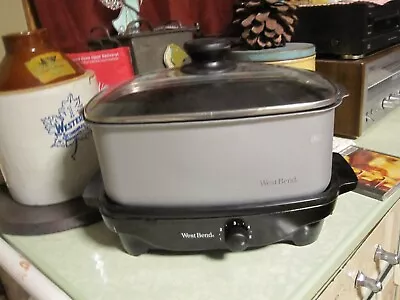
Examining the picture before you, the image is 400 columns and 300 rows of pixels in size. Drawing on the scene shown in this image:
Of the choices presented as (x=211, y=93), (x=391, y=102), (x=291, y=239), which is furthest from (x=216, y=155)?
(x=391, y=102)

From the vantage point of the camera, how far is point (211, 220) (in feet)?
1.91

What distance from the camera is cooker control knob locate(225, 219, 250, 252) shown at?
58 cm

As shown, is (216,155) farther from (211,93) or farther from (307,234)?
(307,234)

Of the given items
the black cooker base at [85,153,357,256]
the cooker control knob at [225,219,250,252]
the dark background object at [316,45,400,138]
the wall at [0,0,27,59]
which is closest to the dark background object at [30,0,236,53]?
the wall at [0,0,27,59]

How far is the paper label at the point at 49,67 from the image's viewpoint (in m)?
0.70

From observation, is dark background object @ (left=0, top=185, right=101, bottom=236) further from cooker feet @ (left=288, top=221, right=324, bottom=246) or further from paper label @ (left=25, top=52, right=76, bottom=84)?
cooker feet @ (left=288, top=221, right=324, bottom=246)

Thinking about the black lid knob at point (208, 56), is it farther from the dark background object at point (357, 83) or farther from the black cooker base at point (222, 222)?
the dark background object at point (357, 83)

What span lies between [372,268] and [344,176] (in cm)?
24

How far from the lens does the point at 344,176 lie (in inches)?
26.0

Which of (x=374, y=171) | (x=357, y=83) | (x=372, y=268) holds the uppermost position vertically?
(x=357, y=83)

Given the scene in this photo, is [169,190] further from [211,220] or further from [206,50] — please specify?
[206,50]

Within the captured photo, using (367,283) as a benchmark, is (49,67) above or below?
above

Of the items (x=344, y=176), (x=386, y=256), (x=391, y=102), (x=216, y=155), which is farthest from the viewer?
(x=391, y=102)

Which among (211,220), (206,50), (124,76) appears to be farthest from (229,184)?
(124,76)
